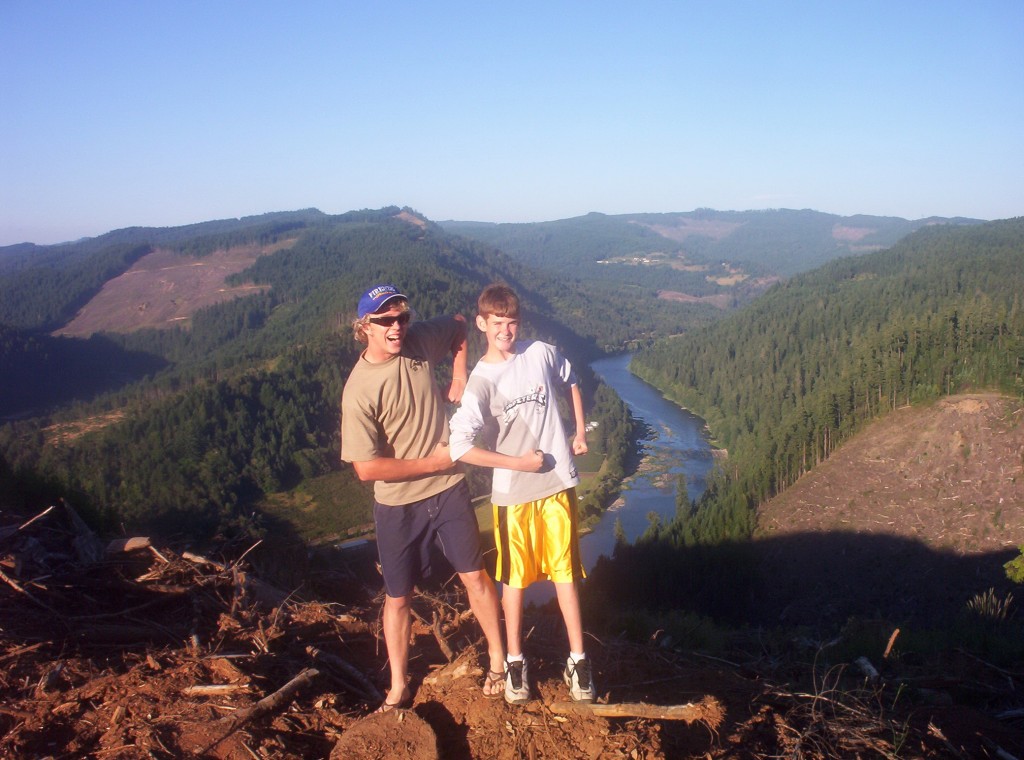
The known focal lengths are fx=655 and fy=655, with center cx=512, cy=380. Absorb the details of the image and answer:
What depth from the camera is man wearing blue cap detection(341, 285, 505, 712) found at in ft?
10.8

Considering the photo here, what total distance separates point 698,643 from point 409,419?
12.1ft

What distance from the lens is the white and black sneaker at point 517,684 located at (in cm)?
327

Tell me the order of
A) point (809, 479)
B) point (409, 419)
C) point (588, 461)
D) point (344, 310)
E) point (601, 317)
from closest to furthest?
point (409, 419), point (809, 479), point (588, 461), point (344, 310), point (601, 317)

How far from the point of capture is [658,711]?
3131 millimetres

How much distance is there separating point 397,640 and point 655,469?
56498 mm

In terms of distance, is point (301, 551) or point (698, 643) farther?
point (301, 551)

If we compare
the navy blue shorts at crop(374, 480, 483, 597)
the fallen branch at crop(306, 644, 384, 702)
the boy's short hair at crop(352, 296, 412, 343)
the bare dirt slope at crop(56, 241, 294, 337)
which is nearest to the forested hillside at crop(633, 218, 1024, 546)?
the fallen branch at crop(306, 644, 384, 702)

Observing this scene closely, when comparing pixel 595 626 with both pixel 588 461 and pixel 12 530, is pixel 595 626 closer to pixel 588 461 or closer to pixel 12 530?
pixel 12 530

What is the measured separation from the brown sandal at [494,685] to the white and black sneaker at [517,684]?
9cm

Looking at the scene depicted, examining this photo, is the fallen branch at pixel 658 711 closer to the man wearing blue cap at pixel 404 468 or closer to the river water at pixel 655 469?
the man wearing blue cap at pixel 404 468

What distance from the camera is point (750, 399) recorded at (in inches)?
2958

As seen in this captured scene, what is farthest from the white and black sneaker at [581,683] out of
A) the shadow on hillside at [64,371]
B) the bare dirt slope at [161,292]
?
the bare dirt slope at [161,292]

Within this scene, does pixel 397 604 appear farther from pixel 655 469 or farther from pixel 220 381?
pixel 220 381

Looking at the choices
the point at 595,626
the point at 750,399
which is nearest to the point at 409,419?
the point at 595,626
